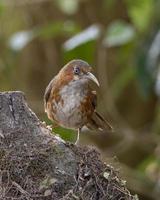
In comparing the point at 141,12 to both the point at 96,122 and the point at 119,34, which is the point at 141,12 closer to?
the point at 119,34

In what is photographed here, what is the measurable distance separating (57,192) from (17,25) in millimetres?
6101

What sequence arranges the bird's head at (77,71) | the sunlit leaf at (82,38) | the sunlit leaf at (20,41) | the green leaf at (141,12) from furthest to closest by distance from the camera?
the green leaf at (141,12) < the sunlit leaf at (20,41) < the sunlit leaf at (82,38) < the bird's head at (77,71)

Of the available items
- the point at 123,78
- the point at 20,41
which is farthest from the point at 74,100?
the point at 123,78

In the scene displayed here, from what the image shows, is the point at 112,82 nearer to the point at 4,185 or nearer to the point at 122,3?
the point at 122,3

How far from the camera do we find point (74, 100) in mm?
4758

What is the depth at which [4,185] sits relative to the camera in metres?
3.48

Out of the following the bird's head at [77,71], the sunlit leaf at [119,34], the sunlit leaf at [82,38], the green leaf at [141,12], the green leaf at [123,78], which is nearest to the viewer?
the bird's head at [77,71]

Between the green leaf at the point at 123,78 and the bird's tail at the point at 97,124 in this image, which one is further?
the green leaf at the point at 123,78

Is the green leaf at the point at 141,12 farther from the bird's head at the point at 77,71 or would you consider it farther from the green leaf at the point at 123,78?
the bird's head at the point at 77,71

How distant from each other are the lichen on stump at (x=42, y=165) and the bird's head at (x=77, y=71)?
104cm

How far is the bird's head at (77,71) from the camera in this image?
4.68m

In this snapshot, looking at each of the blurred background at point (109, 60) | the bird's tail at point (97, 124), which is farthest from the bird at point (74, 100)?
the blurred background at point (109, 60)

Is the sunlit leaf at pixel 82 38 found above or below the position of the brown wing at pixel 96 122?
above

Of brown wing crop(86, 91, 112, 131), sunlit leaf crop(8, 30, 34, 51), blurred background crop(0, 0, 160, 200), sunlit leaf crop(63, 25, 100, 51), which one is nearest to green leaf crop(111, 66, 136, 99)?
blurred background crop(0, 0, 160, 200)
